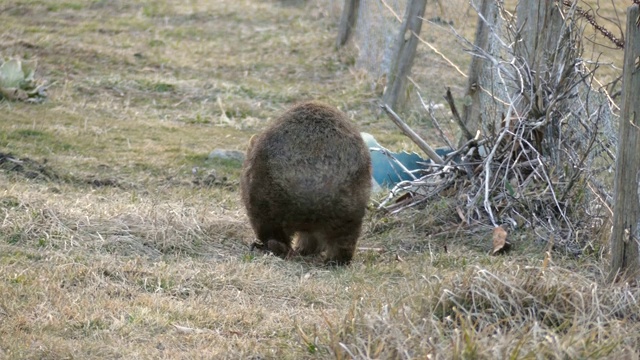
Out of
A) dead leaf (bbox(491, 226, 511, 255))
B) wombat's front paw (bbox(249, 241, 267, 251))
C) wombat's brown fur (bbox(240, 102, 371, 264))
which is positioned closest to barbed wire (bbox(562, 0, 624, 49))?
dead leaf (bbox(491, 226, 511, 255))

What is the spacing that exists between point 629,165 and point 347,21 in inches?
433

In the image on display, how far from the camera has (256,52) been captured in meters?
16.2

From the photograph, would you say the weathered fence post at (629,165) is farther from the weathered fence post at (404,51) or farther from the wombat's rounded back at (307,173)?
the weathered fence post at (404,51)

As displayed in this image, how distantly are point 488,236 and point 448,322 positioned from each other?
263 cm

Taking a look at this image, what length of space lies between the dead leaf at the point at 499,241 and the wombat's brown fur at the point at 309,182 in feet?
3.43

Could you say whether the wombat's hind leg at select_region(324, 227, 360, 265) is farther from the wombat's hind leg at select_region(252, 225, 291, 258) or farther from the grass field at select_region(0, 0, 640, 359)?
the wombat's hind leg at select_region(252, 225, 291, 258)

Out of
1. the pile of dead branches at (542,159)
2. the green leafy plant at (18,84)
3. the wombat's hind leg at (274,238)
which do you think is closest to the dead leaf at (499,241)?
the pile of dead branches at (542,159)

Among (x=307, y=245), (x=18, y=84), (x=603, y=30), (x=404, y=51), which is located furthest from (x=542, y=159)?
(x=18, y=84)

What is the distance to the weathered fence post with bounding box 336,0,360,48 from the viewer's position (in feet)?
51.6

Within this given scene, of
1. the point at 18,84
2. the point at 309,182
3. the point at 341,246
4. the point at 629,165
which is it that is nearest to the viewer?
the point at 629,165

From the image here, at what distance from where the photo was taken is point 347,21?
1589cm

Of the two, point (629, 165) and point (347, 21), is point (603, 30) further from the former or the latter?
point (347, 21)

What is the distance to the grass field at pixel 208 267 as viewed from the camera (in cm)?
475

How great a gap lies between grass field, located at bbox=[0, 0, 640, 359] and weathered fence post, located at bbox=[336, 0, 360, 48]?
8.06 ft
